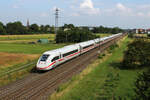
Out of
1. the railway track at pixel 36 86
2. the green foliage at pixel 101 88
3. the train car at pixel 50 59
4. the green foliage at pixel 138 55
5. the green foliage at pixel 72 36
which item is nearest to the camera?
the green foliage at pixel 101 88

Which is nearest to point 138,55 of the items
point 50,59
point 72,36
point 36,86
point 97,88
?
point 97,88

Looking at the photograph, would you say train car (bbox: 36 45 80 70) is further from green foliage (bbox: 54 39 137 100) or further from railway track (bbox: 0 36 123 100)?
green foliage (bbox: 54 39 137 100)

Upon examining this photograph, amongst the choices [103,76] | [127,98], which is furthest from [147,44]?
[127,98]

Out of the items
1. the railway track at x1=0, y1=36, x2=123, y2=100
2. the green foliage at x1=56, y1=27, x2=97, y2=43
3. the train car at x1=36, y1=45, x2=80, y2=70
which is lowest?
the railway track at x1=0, y1=36, x2=123, y2=100

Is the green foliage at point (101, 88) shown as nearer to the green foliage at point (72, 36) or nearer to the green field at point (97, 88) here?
the green field at point (97, 88)

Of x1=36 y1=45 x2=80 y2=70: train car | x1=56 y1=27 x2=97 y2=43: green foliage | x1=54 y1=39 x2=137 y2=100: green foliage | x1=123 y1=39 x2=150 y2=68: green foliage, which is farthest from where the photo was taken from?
x1=56 y1=27 x2=97 y2=43: green foliage

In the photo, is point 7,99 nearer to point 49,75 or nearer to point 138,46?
point 49,75

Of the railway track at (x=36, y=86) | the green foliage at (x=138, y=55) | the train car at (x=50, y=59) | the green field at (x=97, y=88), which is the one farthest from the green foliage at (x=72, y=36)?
the green field at (x=97, y=88)

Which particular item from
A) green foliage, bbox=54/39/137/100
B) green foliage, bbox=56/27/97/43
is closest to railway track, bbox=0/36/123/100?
green foliage, bbox=54/39/137/100

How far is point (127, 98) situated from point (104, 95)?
2.41m

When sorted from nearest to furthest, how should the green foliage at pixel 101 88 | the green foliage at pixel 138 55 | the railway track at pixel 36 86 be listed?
the green foliage at pixel 101 88
the railway track at pixel 36 86
the green foliage at pixel 138 55

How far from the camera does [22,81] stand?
21016 millimetres

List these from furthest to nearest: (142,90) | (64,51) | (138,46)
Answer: (64,51), (138,46), (142,90)

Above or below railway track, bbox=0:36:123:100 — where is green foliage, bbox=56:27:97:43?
above
